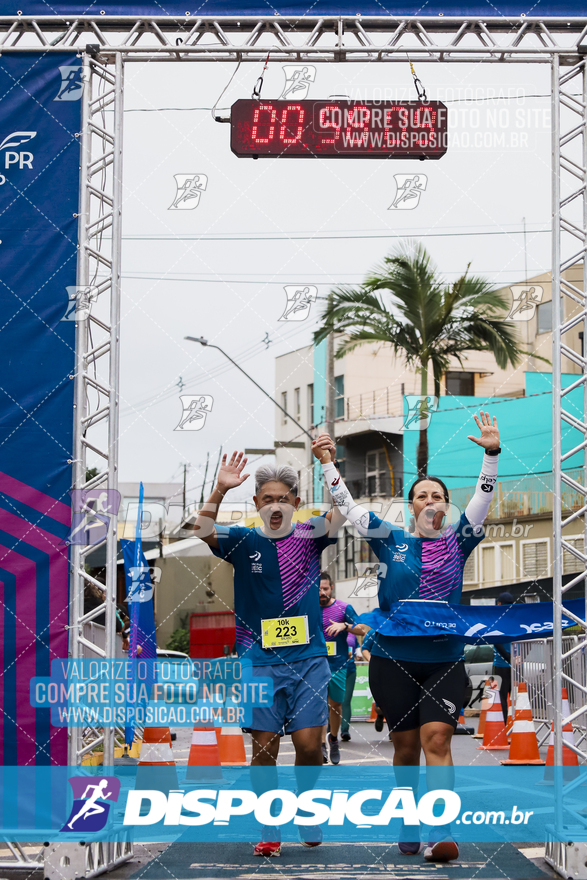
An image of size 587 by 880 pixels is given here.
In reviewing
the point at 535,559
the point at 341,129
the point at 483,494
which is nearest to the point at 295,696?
the point at 483,494

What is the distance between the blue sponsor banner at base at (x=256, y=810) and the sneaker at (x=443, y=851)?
0.31 feet

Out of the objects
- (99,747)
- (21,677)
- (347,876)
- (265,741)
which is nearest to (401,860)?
(347,876)

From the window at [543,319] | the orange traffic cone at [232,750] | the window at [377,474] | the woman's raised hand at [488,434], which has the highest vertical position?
the window at [543,319]

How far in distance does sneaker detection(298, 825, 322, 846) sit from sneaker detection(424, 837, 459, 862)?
618 mm

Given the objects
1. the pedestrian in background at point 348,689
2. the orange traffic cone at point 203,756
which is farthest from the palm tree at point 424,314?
the orange traffic cone at point 203,756

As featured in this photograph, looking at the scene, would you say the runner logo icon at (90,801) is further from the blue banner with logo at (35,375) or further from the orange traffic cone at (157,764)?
the orange traffic cone at (157,764)

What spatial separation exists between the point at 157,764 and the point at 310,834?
5.97 ft

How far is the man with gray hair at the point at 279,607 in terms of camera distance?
5250 mm

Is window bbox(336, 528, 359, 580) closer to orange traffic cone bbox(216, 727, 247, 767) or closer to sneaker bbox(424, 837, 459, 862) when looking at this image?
orange traffic cone bbox(216, 727, 247, 767)

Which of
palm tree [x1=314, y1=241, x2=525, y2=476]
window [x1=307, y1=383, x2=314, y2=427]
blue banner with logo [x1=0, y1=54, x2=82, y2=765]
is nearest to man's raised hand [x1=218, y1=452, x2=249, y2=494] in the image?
blue banner with logo [x1=0, y1=54, x2=82, y2=765]

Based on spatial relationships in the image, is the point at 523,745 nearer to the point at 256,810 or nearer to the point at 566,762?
the point at 566,762

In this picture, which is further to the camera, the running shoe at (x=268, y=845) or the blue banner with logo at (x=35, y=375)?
the blue banner with logo at (x=35, y=375)

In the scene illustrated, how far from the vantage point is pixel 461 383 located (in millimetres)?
31500

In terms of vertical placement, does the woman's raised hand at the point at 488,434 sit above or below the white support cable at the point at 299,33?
below
